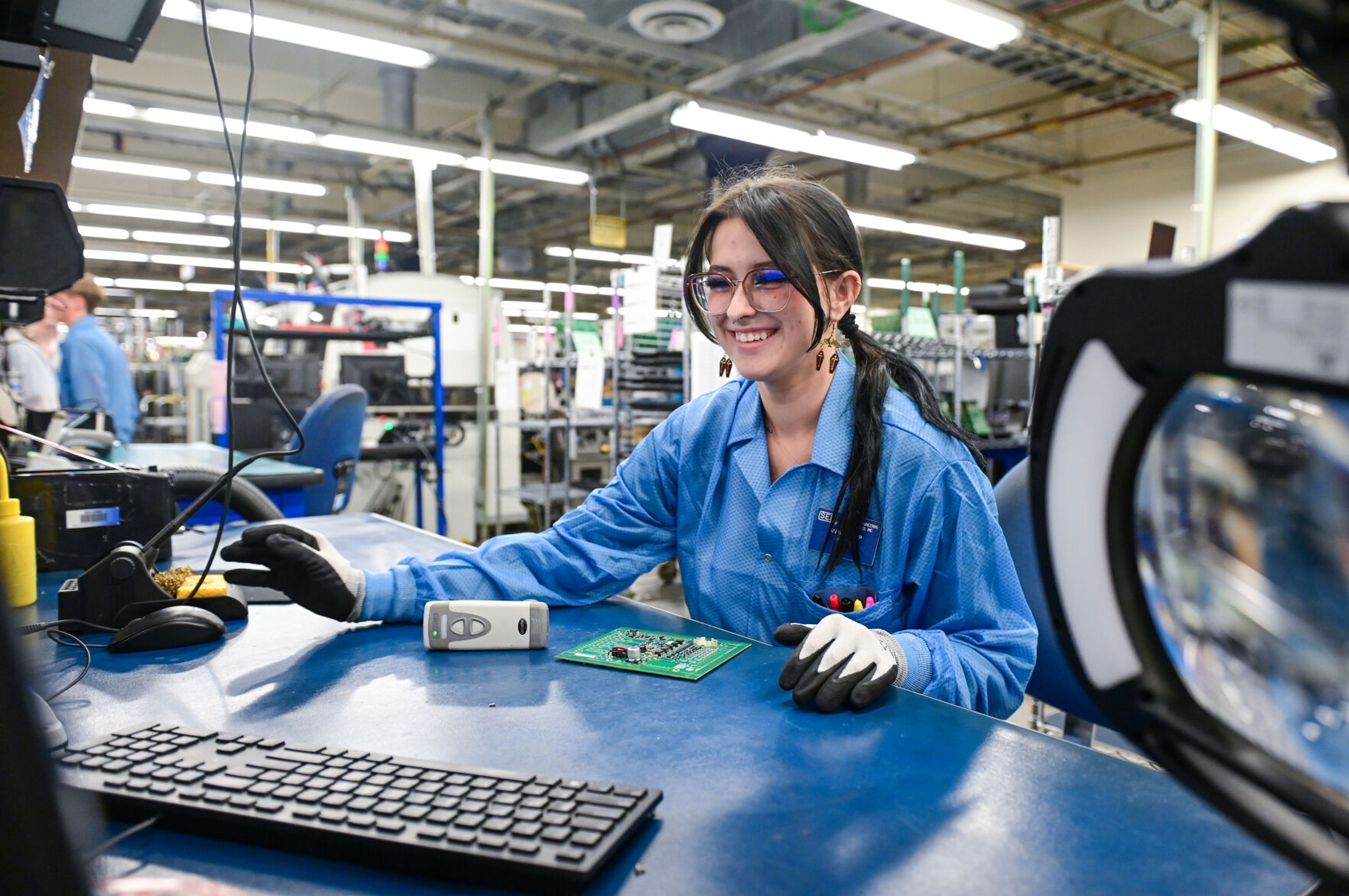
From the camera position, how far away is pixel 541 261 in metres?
14.2

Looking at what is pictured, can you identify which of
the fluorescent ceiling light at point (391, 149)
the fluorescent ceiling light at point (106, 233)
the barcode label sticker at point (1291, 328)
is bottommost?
the barcode label sticker at point (1291, 328)

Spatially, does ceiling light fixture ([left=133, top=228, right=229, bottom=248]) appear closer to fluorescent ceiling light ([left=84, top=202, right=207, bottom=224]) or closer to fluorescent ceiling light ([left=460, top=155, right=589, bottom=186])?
fluorescent ceiling light ([left=84, top=202, right=207, bottom=224])

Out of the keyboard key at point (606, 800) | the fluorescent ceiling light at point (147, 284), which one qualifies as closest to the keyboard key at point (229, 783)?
the keyboard key at point (606, 800)

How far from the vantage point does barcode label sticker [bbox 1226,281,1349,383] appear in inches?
10.8

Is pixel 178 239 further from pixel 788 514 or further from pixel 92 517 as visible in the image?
pixel 788 514

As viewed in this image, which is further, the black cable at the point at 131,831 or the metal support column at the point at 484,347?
the metal support column at the point at 484,347

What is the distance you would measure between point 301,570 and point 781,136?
544 centimetres

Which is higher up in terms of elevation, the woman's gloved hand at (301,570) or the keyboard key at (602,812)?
the woman's gloved hand at (301,570)

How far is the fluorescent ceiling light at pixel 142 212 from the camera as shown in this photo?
8.33 meters

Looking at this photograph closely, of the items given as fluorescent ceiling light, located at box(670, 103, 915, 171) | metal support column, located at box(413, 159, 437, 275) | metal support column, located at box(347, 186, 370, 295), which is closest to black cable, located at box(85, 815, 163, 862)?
fluorescent ceiling light, located at box(670, 103, 915, 171)

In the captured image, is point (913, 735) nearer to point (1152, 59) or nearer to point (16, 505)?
point (16, 505)

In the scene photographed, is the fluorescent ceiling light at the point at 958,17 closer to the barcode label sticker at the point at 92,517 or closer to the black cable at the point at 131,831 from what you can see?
the barcode label sticker at the point at 92,517

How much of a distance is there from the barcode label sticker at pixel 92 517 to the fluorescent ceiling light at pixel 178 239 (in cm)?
967

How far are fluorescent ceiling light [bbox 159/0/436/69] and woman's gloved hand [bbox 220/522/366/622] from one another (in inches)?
133
